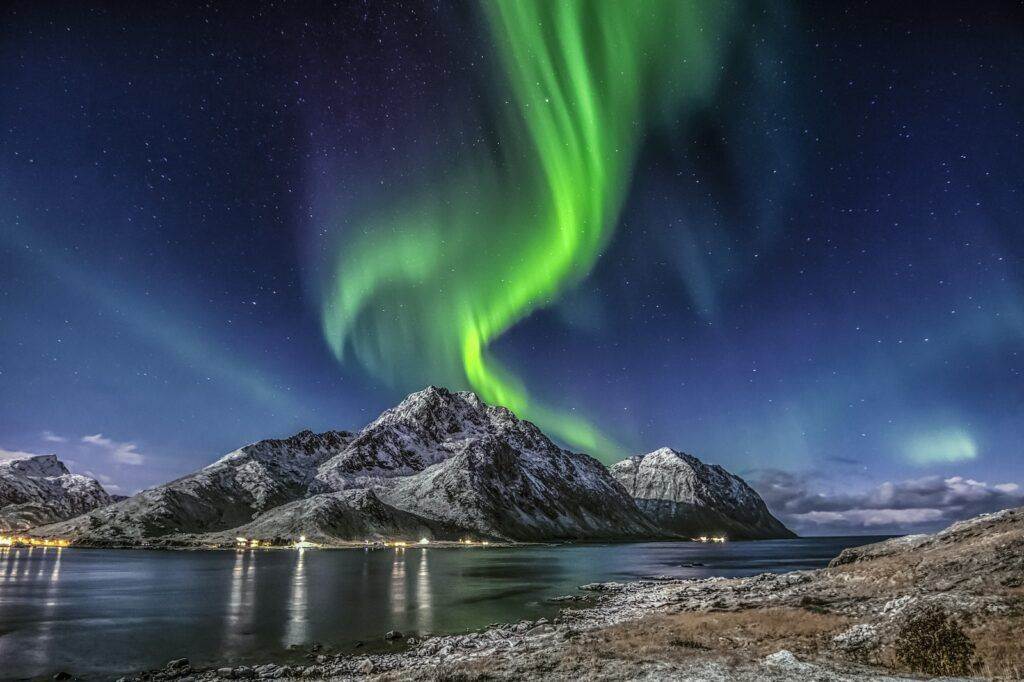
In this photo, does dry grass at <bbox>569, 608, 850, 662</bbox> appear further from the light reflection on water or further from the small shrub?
the light reflection on water

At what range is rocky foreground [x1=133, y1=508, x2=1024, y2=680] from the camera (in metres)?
22.0

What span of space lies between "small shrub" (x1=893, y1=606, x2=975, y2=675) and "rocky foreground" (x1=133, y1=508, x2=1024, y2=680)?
23 cm

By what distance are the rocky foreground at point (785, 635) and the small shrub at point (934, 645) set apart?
0.23m

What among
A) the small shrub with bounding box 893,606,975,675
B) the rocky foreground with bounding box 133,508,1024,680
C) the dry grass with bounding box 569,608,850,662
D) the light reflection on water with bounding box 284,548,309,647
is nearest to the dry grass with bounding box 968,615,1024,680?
the rocky foreground with bounding box 133,508,1024,680

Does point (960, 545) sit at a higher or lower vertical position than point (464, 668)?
higher

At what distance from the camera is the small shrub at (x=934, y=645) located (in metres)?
20.9

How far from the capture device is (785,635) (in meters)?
27.3

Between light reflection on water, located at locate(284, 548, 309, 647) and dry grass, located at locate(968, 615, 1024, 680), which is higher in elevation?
dry grass, located at locate(968, 615, 1024, 680)

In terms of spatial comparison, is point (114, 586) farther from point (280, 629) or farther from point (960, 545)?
point (960, 545)

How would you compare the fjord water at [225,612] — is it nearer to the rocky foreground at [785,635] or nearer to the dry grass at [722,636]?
the rocky foreground at [785,635]

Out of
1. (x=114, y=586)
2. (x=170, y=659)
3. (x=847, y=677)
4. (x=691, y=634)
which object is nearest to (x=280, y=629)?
(x=170, y=659)

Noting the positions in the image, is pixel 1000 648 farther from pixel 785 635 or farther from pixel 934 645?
pixel 785 635

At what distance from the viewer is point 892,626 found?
2439cm

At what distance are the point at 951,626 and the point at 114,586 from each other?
107636 mm
